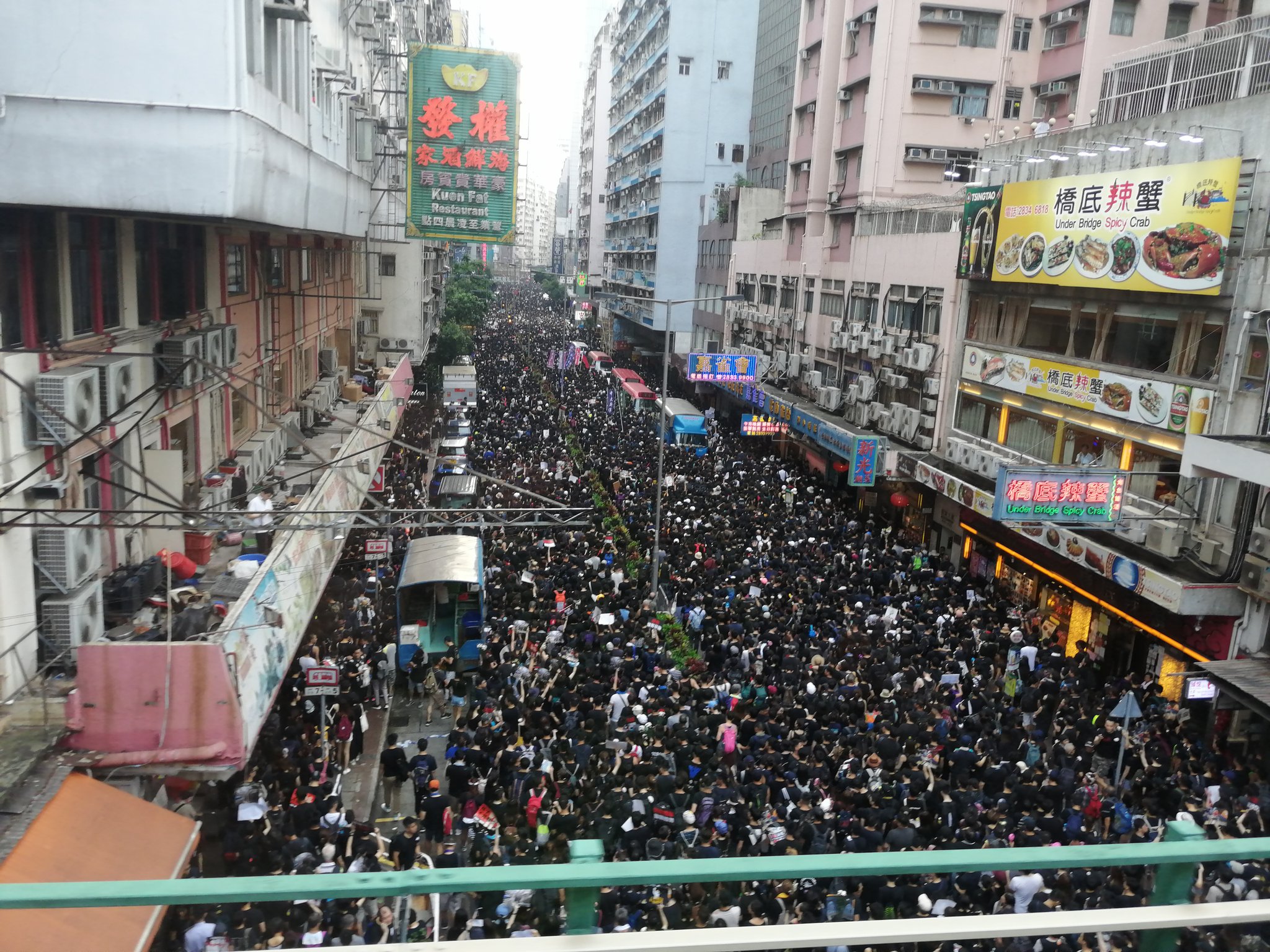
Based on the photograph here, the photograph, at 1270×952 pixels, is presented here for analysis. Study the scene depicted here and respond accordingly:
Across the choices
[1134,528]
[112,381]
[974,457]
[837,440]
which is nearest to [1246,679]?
[1134,528]

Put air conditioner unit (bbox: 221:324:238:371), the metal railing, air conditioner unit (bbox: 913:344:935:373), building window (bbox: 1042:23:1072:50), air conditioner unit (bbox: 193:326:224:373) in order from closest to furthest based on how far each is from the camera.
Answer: air conditioner unit (bbox: 193:326:224:373) → air conditioner unit (bbox: 221:324:238:371) → the metal railing → air conditioner unit (bbox: 913:344:935:373) → building window (bbox: 1042:23:1072:50)

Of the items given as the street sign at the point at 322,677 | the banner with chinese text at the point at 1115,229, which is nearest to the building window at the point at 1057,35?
the banner with chinese text at the point at 1115,229

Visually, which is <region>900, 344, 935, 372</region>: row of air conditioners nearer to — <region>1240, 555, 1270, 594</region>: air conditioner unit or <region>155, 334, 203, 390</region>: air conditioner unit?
<region>1240, 555, 1270, 594</region>: air conditioner unit

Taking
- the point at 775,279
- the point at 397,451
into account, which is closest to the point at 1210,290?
the point at 397,451

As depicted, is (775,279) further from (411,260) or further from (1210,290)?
(1210,290)

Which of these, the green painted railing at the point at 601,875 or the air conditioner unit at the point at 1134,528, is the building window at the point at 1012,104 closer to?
the air conditioner unit at the point at 1134,528

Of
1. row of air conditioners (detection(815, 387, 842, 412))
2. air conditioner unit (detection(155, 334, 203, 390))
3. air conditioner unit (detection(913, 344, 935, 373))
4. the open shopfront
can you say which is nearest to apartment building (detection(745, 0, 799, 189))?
row of air conditioners (detection(815, 387, 842, 412))

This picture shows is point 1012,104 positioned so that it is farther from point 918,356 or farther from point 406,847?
point 406,847
